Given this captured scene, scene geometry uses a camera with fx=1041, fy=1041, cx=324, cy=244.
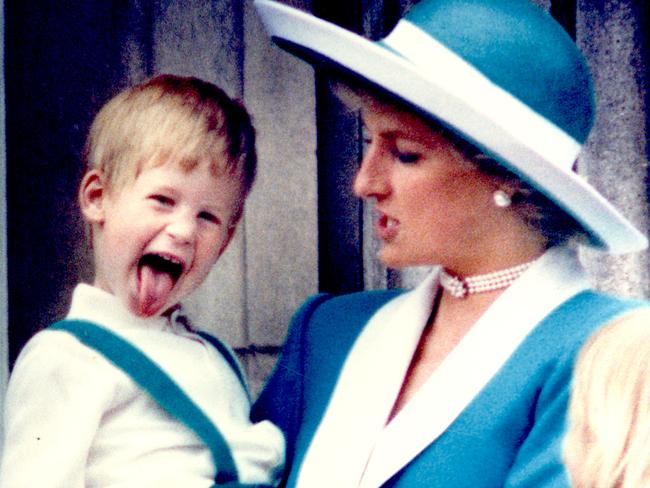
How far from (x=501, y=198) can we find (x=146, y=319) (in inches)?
18.3

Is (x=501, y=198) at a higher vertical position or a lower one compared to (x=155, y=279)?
higher

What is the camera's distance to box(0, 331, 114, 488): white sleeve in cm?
114

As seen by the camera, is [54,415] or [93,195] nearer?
[54,415]

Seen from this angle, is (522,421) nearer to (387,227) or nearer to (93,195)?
(387,227)

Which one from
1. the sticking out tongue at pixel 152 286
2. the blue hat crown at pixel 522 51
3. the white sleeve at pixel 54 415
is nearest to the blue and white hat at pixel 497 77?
the blue hat crown at pixel 522 51

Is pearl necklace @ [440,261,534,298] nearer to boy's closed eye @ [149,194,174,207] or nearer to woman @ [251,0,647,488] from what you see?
woman @ [251,0,647,488]

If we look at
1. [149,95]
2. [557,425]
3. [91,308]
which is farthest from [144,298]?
[557,425]

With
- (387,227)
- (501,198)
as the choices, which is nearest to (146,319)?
(387,227)

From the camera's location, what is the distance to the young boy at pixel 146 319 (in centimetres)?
116

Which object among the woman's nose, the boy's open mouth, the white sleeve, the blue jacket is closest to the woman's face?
the woman's nose

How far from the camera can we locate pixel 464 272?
1.27 m

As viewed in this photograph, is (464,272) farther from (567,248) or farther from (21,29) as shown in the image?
(21,29)

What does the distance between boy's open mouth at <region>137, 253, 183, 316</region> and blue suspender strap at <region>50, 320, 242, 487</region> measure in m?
0.07

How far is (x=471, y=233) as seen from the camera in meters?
1.23
